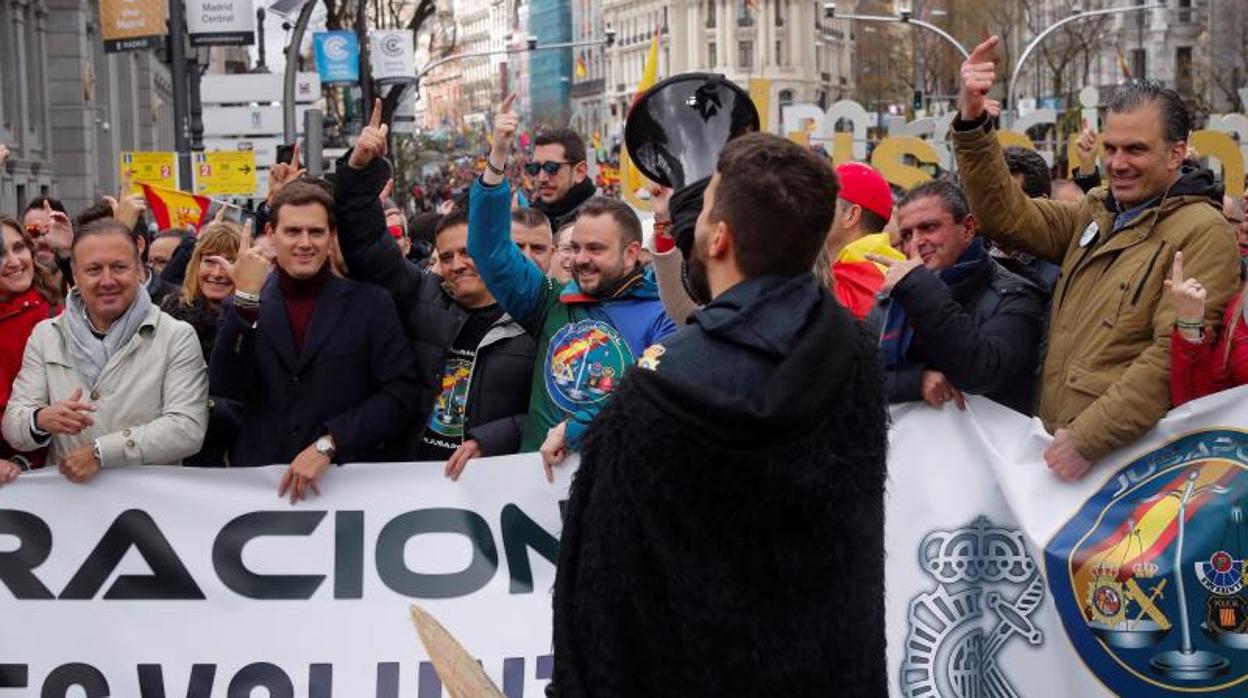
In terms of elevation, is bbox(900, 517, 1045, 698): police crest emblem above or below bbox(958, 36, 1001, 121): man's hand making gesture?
below

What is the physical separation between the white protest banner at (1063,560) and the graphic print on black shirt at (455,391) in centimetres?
142

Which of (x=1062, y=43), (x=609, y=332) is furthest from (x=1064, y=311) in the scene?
(x=1062, y=43)

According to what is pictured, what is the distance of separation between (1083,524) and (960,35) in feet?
255

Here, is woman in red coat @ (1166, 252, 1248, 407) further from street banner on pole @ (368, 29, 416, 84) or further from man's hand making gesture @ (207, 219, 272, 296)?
street banner on pole @ (368, 29, 416, 84)

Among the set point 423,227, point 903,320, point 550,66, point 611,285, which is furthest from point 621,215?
point 550,66

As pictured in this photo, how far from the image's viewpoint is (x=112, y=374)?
600 cm

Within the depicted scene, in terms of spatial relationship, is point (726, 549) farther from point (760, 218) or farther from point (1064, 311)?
point (1064, 311)

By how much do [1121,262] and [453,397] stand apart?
220 cm

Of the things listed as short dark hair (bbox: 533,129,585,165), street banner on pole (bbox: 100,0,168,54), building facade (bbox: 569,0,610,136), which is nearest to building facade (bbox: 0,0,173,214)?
street banner on pole (bbox: 100,0,168,54)

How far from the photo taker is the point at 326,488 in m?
6.14

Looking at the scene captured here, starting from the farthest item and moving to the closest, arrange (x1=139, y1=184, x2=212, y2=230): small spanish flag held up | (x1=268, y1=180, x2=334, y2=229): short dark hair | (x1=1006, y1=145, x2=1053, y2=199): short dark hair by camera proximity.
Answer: (x1=139, y1=184, x2=212, y2=230): small spanish flag held up → (x1=1006, y1=145, x2=1053, y2=199): short dark hair → (x1=268, y1=180, x2=334, y2=229): short dark hair

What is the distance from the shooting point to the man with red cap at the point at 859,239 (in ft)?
20.0

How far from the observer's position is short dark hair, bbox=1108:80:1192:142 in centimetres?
556

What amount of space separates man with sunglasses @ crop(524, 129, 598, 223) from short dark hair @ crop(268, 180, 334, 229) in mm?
3502
